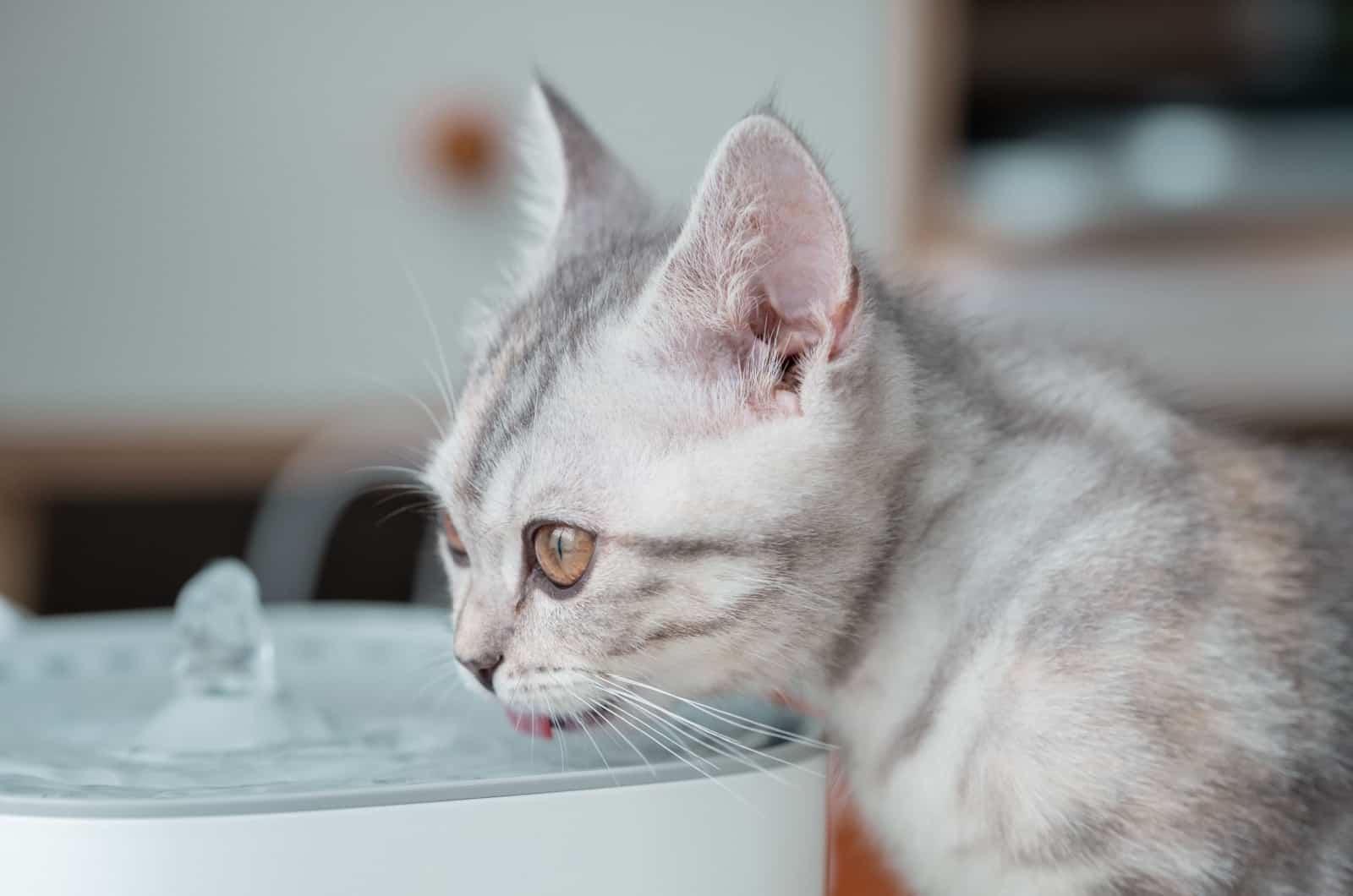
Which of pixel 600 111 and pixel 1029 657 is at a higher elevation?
pixel 600 111

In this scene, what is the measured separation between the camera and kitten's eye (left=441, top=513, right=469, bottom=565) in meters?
0.78

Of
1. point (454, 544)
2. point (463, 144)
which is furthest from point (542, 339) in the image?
point (463, 144)

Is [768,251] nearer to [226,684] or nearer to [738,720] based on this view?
[738,720]

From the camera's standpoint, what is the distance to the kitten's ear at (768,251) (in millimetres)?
625

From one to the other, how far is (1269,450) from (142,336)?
1978mm

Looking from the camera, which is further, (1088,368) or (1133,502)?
(1088,368)

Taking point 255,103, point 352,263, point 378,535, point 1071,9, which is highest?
point 1071,9

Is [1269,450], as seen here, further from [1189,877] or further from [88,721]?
[88,721]

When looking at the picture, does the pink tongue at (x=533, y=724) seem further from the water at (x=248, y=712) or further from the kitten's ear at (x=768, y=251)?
the kitten's ear at (x=768, y=251)

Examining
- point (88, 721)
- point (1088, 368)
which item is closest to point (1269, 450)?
point (1088, 368)

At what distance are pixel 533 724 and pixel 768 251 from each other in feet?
0.82

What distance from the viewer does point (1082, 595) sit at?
26.1 inches

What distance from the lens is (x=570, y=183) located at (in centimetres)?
92

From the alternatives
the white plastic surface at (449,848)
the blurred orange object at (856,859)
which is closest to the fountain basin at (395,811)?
the white plastic surface at (449,848)
